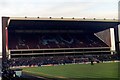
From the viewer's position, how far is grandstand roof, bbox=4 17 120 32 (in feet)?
239

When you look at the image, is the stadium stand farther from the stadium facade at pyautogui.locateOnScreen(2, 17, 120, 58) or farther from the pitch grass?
the pitch grass

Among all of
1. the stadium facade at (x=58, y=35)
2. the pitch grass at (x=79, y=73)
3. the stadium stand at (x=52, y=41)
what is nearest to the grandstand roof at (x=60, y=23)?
the stadium facade at (x=58, y=35)

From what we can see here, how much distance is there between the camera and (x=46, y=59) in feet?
243

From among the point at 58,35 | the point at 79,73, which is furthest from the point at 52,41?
the point at 79,73

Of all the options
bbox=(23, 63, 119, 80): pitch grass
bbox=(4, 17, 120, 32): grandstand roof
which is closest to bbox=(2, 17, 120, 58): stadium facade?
bbox=(4, 17, 120, 32): grandstand roof

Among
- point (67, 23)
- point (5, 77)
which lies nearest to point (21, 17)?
point (67, 23)

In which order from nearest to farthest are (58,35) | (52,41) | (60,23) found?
(60,23)
(52,41)
(58,35)

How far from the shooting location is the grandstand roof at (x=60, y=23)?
72.8 m

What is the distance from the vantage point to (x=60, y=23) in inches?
3127

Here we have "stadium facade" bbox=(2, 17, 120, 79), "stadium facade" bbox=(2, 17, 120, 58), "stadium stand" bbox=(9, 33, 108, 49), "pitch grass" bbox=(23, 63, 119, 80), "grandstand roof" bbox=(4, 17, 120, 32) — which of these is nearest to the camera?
"pitch grass" bbox=(23, 63, 119, 80)

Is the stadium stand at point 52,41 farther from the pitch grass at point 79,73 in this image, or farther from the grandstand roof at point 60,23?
the pitch grass at point 79,73

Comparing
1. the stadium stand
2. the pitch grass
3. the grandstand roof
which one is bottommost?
the pitch grass

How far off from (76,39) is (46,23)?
611 inches

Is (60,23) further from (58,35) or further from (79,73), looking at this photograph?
(79,73)
